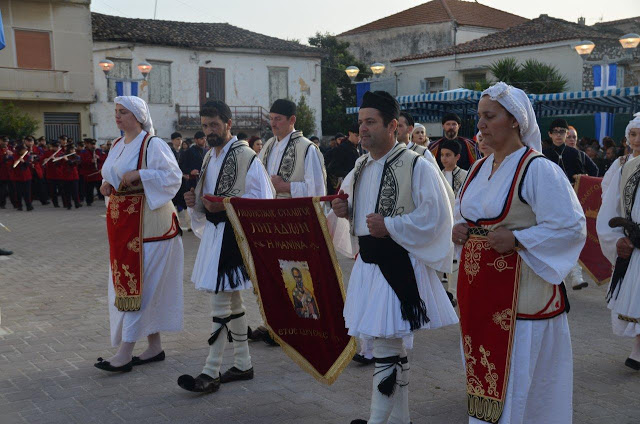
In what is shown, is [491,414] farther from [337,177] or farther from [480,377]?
[337,177]

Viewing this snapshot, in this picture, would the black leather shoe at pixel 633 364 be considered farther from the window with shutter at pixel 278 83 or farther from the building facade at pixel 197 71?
the window with shutter at pixel 278 83

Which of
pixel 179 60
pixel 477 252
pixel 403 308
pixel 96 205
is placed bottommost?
pixel 96 205

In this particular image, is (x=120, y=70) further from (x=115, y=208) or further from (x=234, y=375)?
(x=234, y=375)

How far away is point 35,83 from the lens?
3006 centimetres

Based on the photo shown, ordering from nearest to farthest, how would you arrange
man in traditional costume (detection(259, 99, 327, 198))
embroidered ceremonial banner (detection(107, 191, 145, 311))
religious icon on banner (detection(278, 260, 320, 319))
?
religious icon on banner (detection(278, 260, 320, 319)) → embroidered ceremonial banner (detection(107, 191, 145, 311)) → man in traditional costume (detection(259, 99, 327, 198))

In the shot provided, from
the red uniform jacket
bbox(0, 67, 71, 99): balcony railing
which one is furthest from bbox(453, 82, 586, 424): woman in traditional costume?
bbox(0, 67, 71, 99): balcony railing

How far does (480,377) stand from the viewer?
3.41m

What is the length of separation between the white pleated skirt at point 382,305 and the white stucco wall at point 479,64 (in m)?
27.9

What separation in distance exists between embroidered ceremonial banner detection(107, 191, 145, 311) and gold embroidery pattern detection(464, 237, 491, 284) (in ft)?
9.81

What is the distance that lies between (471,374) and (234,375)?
2.32 meters

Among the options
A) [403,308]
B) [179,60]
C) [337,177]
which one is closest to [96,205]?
[337,177]

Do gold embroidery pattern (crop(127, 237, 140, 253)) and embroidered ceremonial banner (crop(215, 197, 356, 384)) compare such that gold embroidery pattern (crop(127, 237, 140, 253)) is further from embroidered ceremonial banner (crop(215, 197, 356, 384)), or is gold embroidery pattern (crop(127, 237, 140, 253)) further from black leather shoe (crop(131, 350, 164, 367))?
embroidered ceremonial banner (crop(215, 197, 356, 384))

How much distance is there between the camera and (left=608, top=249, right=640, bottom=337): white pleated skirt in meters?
5.09

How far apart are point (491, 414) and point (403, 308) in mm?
765
